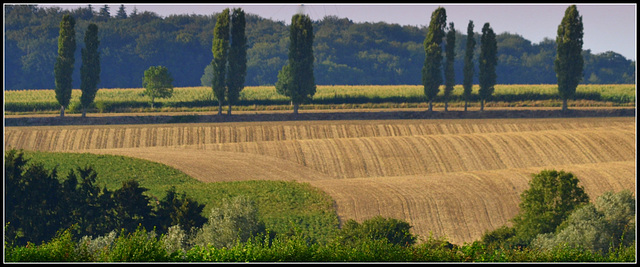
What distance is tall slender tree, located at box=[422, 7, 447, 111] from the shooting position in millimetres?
85938

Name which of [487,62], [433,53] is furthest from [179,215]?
[487,62]

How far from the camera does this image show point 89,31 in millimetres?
76562

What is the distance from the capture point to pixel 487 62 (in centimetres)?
8656

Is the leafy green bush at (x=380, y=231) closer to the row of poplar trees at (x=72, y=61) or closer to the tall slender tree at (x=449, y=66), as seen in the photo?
the row of poplar trees at (x=72, y=61)

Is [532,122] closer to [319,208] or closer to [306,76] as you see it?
[306,76]

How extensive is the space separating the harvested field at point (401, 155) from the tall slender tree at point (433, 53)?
7077mm

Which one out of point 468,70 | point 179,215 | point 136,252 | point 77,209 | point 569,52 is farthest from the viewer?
point 468,70

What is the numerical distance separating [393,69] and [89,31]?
104 metres

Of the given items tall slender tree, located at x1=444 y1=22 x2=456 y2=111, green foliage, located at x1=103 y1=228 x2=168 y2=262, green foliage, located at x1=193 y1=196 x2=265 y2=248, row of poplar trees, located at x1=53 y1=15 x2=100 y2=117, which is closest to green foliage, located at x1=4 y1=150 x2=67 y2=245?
green foliage, located at x1=193 y1=196 x2=265 y2=248

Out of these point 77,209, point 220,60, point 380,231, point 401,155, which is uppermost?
point 220,60

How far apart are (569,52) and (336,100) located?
84.0ft

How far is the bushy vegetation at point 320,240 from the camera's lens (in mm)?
20053

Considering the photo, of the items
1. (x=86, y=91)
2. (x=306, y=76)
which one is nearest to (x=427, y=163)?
(x=306, y=76)

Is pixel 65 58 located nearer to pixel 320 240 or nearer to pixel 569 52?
pixel 320 240
